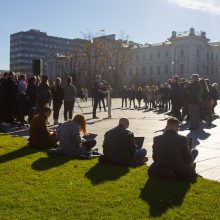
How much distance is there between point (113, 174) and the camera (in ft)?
28.1

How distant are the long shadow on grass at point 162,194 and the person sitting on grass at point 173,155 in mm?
156

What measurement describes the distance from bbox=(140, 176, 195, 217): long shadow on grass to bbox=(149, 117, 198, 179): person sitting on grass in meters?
0.16

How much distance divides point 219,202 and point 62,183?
2658 millimetres

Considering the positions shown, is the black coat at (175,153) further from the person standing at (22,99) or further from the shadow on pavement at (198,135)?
the person standing at (22,99)

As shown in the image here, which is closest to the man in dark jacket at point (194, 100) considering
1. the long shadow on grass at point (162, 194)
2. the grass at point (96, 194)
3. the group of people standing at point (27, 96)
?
the group of people standing at point (27, 96)

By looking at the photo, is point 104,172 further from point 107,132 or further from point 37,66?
point 37,66

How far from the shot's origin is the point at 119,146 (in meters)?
9.01

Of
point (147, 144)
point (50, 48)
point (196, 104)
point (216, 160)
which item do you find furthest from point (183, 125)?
point (50, 48)

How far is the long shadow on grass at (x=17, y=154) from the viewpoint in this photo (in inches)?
408

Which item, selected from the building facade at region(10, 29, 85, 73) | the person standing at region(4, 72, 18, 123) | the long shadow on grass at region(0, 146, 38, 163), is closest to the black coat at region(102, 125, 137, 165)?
the long shadow on grass at region(0, 146, 38, 163)

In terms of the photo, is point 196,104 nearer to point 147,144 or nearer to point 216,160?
point 147,144

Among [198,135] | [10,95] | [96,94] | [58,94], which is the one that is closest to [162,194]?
[198,135]

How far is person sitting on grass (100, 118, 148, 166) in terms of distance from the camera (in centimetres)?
896

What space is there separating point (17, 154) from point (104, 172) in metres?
2.97
